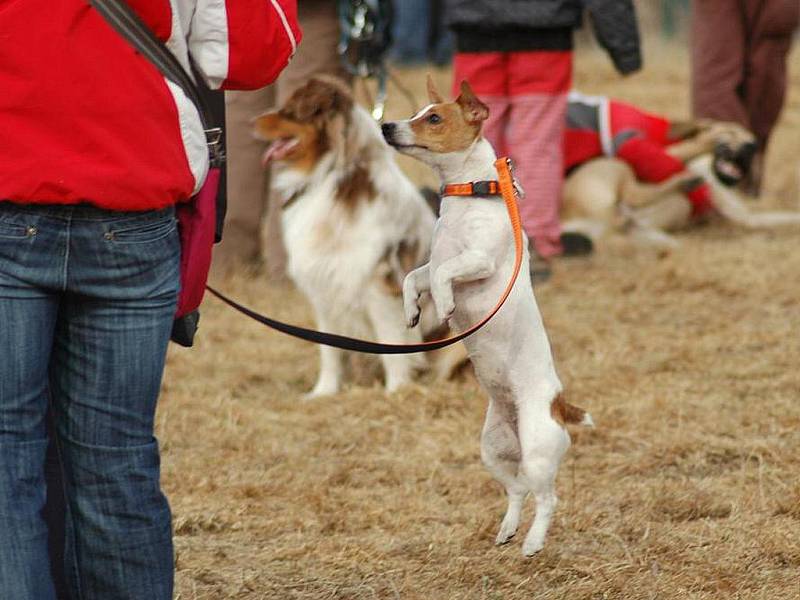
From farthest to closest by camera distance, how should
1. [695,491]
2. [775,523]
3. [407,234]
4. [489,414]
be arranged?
[407,234]
[695,491]
[775,523]
[489,414]

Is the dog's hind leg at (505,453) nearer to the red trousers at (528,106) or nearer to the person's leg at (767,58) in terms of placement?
the red trousers at (528,106)

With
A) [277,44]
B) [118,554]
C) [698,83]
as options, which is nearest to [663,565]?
[118,554]

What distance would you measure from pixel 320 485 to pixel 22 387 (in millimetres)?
2083

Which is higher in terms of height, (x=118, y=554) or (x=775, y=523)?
(x=118, y=554)

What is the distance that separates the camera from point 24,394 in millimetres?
2305

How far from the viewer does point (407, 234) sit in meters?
5.55

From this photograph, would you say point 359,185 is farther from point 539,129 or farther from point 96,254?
point 96,254

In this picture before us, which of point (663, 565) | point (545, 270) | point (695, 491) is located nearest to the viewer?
point (663, 565)

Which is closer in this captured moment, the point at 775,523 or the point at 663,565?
the point at 663,565

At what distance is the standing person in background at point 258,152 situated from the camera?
6.75 meters

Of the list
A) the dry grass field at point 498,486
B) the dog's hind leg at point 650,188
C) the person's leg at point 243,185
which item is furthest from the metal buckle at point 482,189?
the dog's hind leg at point 650,188

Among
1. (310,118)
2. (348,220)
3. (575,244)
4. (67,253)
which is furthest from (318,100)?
(67,253)

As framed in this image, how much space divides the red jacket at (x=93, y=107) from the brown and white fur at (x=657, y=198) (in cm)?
599

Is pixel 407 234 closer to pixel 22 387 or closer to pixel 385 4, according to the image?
pixel 385 4
